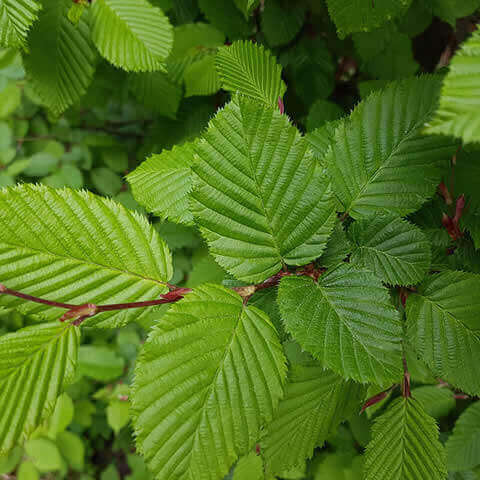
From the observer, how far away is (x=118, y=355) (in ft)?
4.61

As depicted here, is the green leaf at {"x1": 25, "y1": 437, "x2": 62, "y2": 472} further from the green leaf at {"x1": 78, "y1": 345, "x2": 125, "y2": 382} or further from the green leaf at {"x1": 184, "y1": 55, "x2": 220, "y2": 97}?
the green leaf at {"x1": 184, "y1": 55, "x2": 220, "y2": 97}

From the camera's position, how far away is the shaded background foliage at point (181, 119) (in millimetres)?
937

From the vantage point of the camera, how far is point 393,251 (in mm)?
513

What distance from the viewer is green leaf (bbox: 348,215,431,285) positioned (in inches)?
19.9

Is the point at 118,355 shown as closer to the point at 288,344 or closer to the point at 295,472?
the point at 295,472

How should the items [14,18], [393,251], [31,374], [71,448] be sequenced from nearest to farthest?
[31,374] → [393,251] → [14,18] → [71,448]

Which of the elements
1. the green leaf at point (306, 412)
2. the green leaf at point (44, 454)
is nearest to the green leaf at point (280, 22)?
the green leaf at point (306, 412)

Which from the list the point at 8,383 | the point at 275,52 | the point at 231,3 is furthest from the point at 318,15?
the point at 8,383

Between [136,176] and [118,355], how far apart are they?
990 millimetres

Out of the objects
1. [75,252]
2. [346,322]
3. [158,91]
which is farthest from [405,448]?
[158,91]

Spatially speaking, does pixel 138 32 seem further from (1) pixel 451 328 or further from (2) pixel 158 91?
(1) pixel 451 328

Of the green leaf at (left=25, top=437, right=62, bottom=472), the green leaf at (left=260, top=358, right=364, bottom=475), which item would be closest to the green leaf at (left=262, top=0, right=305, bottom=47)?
the green leaf at (left=260, top=358, right=364, bottom=475)

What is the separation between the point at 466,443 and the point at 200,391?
0.73 meters

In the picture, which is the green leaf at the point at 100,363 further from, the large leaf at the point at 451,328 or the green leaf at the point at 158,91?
the large leaf at the point at 451,328
